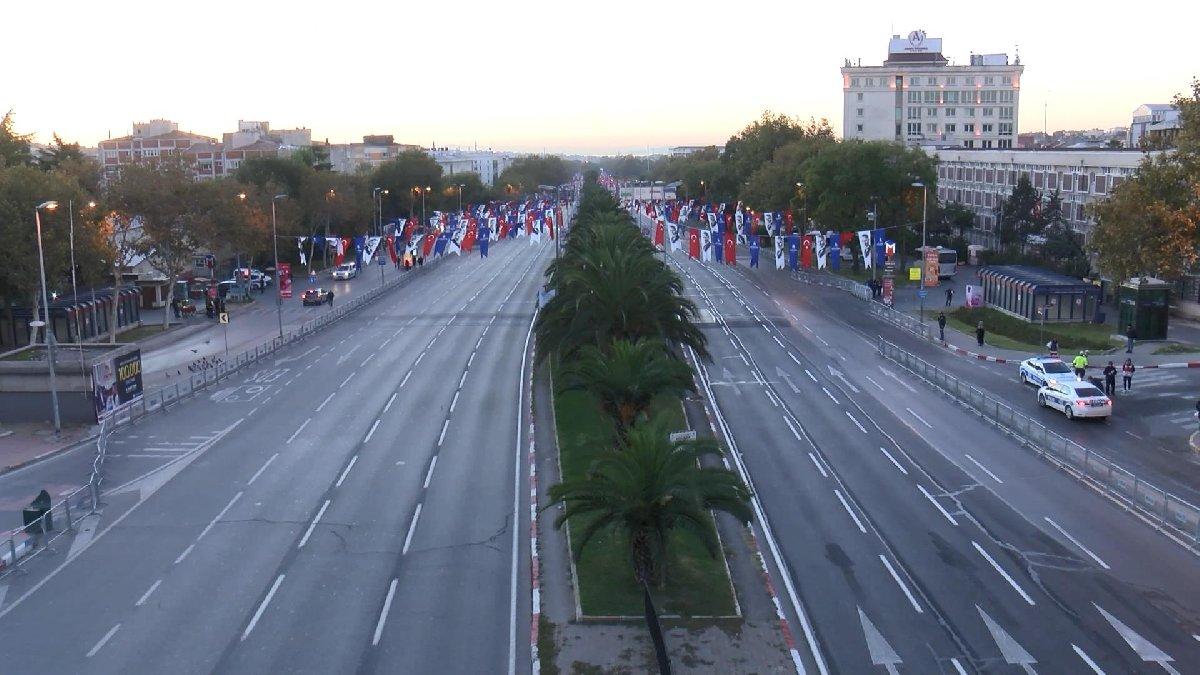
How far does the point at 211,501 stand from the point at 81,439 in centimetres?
1028

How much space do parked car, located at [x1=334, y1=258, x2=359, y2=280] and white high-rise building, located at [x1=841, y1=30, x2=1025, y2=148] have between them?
6760 centimetres

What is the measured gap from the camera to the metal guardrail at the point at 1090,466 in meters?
24.2

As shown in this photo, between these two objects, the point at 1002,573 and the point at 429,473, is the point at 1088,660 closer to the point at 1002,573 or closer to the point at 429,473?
the point at 1002,573

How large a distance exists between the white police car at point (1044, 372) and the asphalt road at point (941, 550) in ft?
11.8

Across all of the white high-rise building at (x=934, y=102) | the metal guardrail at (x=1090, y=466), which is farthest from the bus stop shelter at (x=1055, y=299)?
the white high-rise building at (x=934, y=102)

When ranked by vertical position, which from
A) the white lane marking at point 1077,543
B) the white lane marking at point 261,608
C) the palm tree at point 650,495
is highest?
the palm tree at point 650,495

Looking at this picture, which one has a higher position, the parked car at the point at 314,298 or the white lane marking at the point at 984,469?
the parked car at the point at 314,298

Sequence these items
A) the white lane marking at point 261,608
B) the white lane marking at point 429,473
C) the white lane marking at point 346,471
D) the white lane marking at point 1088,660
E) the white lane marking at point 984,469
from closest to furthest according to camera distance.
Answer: the white lane marking at point 1088,660, the white lane marking at point 261,608, the white lane marking at point 984,469, the white lane marking at point 429,473, the white lane marking at point 346,471

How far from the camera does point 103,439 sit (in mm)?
34312

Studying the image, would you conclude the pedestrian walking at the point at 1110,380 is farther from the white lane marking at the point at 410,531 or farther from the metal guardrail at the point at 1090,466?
the white lane marking at the point at 410,531

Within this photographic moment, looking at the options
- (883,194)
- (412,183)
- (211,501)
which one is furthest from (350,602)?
(412,183)

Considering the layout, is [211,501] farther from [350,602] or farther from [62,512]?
[350,602]

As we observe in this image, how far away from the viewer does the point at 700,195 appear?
547ft

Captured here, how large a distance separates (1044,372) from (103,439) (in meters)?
32.1
